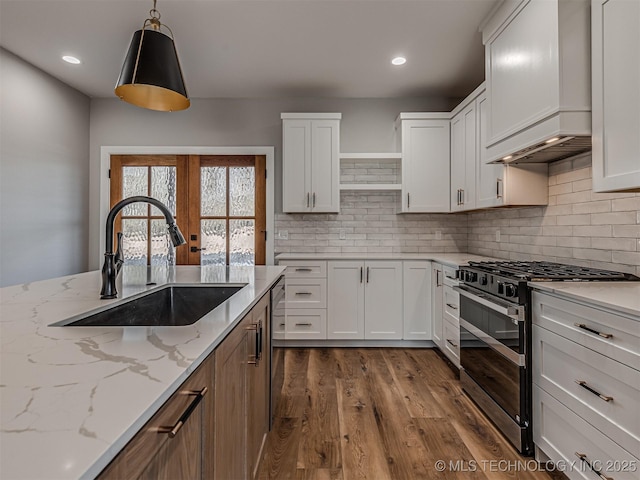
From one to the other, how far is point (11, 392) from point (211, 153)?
385 cm

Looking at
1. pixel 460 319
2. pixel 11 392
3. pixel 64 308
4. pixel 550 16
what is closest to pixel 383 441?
pixel 460 319

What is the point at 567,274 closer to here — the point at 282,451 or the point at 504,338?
the point at 504,338

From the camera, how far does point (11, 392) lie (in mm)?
566

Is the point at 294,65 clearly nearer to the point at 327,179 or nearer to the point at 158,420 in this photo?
the point at 327,179

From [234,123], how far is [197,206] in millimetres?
1074

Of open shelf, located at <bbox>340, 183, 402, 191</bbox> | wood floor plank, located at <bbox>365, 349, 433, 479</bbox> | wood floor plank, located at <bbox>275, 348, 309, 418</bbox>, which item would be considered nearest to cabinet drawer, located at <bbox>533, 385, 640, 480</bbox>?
wood floor plank, located at <bbox>365, 349, 433, 479</bbox>

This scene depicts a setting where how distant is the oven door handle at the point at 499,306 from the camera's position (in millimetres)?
1854

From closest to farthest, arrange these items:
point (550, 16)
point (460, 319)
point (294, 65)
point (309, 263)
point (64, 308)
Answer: point (64, 308) < point (550, 16) < point (460, 319) < point (294, 65) < point (309, 263)

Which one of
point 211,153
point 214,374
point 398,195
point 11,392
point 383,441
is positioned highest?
point 211,153

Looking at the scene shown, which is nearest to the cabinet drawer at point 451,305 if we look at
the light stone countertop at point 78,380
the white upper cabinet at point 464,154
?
the white upper cabinet at point 464,154

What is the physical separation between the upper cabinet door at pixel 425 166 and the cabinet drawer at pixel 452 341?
1.27 m

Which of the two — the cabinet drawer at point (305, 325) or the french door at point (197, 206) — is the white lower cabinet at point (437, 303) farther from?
the french door at point (197, 206)

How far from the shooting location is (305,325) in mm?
3582

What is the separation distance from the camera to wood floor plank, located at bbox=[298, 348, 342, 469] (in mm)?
1843
